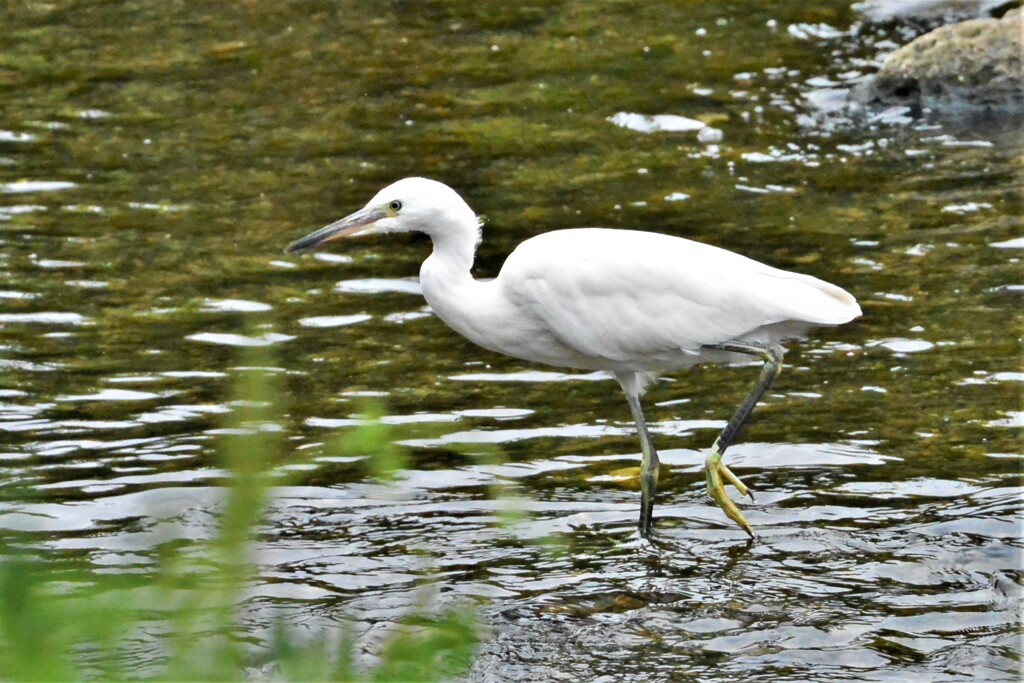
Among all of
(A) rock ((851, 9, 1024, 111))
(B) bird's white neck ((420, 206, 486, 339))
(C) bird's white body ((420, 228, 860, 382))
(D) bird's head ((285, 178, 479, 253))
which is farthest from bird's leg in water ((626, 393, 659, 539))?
(A) rock ((851, 9, 1024, 111))

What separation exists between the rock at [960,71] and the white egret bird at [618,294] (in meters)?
6.78

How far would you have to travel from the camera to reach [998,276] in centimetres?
848

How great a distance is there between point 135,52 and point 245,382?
42.1ft

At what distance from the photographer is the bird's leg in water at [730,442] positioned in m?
5.68

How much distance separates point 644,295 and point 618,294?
0.10m

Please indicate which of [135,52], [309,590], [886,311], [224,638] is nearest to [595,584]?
[309,590]

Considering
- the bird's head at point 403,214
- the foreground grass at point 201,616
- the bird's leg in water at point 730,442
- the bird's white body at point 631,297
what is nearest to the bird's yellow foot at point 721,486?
the bird's leg in water at point 730,442

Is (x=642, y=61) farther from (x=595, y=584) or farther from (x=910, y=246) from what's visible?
(x=595, y=584)

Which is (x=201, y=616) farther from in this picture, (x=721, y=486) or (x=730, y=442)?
(x=730, y=442)

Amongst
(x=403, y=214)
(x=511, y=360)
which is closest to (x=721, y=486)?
(x=403, y=214)

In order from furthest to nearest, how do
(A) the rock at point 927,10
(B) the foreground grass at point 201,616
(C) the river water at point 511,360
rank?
(A) the rock at point 927,10 < (C) the river water at point 511,360 < (B) the foreground grass at point 201,616

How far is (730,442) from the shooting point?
584cm

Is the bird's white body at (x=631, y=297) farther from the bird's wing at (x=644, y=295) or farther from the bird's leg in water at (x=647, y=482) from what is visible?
the bird's leg in water at (x=647, y=482)

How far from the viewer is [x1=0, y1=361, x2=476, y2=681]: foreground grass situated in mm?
1317
